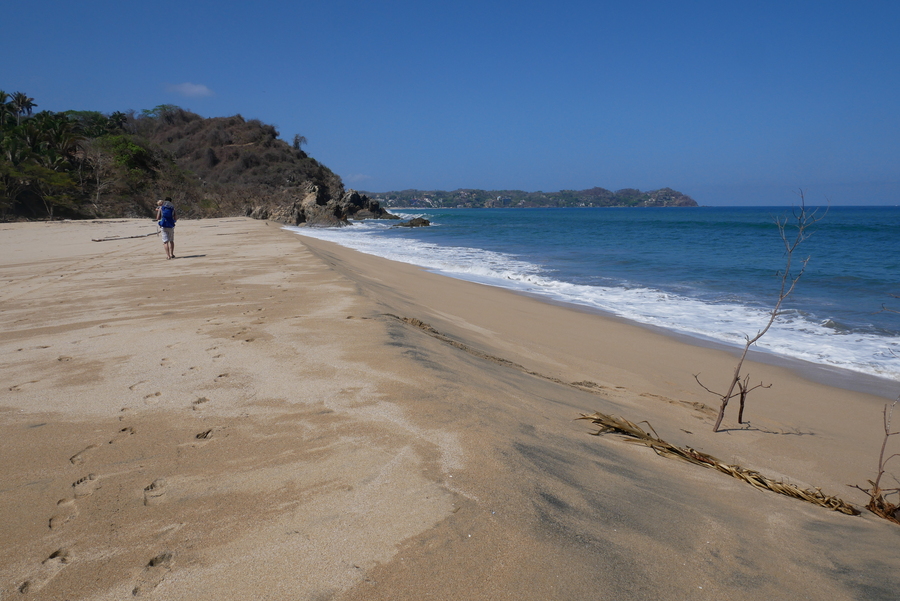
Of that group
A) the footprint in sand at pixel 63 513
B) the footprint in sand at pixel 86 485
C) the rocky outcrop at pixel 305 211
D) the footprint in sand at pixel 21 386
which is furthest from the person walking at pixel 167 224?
the rocky outcrop at pixel 305 211

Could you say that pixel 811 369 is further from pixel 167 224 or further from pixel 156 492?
pixel 167 224

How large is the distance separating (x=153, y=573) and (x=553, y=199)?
201870mm

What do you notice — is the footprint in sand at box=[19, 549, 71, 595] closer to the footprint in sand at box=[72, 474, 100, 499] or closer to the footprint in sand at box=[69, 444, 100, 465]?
the footprint in sand at box=[72, 474, 100, 499]

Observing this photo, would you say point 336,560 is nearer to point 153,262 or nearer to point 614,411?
point 614,411

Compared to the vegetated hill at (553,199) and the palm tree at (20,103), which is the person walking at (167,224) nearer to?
the palm tree at (20,103)

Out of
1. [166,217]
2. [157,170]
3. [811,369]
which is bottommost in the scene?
[811,369]

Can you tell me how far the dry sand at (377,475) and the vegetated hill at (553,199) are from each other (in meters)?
164

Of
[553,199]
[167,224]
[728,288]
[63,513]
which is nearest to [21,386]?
[63,513]

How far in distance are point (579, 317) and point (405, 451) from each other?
669 centimetres

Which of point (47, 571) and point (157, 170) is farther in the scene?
point (157, 170)

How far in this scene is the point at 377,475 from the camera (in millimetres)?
2154

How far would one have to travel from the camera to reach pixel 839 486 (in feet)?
10.9

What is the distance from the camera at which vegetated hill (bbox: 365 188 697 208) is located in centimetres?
16738

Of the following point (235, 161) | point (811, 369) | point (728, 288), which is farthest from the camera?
point (235, 161)
